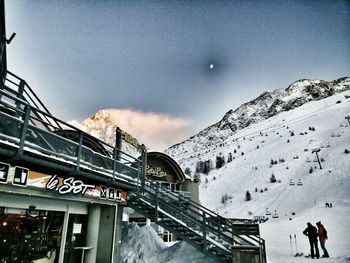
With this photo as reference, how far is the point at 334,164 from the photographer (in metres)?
34.3

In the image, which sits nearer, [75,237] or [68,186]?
[68,186]

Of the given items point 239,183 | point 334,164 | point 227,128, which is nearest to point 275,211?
point 334,164

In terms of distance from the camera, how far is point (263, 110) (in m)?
180

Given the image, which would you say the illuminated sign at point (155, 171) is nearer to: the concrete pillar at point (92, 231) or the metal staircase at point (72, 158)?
the metal staircase at point (72, 158)

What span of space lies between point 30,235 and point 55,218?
94 cm

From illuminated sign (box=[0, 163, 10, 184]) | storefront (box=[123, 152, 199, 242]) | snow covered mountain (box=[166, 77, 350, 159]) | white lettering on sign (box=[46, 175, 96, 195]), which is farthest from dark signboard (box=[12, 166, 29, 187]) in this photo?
snow covered mountain (box=[166, 77, 350, 159])

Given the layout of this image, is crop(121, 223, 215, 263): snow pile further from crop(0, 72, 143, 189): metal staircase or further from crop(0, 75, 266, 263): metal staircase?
crop(0, 72, 143, 189): metal staircase

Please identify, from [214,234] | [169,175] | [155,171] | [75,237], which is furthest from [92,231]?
[169,175]

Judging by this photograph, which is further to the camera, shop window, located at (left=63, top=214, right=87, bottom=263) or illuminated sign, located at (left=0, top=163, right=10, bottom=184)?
shop window, located at (left=63, top=214, right=87, bottom=263)

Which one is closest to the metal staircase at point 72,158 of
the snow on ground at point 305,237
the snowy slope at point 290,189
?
the snowy slope at point 290,189

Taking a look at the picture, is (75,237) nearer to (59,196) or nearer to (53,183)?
(59,196)

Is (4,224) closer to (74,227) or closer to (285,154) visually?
(74,227)

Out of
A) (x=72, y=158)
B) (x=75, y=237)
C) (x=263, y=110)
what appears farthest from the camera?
(x=263, y=110)

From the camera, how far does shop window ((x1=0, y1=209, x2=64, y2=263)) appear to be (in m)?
7.71
